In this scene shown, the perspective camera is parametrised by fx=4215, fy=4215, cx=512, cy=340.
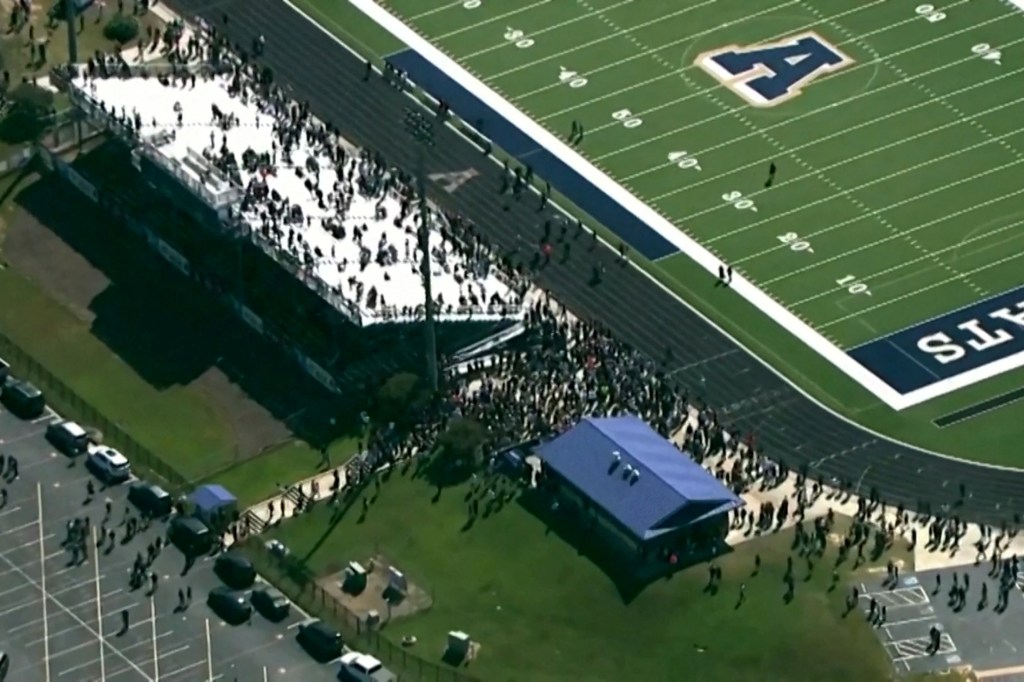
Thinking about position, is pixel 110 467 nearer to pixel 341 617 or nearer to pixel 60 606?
pixel 60 606

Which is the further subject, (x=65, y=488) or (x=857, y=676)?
(x=65, y=488)

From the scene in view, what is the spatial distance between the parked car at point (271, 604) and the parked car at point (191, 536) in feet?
15.6

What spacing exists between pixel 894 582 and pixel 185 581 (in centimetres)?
3235

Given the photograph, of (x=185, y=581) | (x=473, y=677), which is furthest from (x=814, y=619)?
(x=185, y=581)

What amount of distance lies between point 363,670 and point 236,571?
10.0m

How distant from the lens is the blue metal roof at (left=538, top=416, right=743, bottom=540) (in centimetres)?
19338

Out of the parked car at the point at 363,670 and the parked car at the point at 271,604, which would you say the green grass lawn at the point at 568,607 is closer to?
the parked car at the point at 363,670

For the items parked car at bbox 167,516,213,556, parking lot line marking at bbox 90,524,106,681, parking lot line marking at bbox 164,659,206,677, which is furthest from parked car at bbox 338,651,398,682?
parked car at bbox 167,516,213,556

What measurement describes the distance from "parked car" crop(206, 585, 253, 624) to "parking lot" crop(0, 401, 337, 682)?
0.37 m

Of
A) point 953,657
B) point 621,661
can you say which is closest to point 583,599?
point 621,661

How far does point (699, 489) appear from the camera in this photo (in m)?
194

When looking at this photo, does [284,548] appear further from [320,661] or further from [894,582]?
[894,582]

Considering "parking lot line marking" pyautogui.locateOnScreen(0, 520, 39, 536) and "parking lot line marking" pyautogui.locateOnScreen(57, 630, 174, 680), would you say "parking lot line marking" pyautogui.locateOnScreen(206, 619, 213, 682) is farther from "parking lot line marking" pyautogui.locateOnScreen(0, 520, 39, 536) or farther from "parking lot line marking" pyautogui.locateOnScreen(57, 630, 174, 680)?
"parking lot line marking" pyautogui.locateOnScreen(0, 520, 39, 536)

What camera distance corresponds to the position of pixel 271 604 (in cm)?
18950
